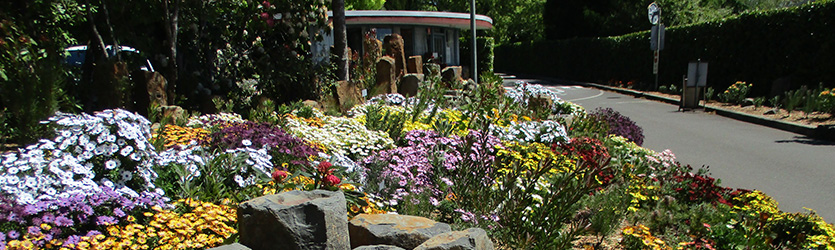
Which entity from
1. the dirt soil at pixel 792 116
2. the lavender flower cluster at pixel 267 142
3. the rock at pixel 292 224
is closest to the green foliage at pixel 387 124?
the lavender flower cluster at pixel 267 142

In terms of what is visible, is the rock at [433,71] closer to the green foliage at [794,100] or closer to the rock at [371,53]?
the rock at [371,53]

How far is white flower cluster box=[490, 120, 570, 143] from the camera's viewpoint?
6625 mm

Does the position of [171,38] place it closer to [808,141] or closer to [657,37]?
[808,141]

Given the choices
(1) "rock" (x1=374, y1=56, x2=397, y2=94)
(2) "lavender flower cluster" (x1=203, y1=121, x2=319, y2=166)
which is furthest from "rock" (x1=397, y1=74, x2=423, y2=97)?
(2) "lavender flower cluster" (x1=203, y1=121, x2=319, y2=166)

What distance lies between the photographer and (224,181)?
13.8 ft

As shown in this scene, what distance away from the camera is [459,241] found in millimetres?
2789

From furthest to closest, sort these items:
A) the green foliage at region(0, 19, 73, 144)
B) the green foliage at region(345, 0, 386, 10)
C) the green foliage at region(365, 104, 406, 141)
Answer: the green foliage at region(345, 0, 386, 10) → the green foliage at region(365, 104, 406, 141) → the green foliage at region(0, 19, 73, 144)

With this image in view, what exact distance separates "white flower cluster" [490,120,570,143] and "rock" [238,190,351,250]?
3.90 meters

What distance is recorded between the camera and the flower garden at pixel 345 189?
328 centimetres

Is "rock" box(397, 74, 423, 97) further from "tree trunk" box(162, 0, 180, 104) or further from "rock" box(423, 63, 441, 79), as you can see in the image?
"tree trunk" box(162, 0, 180, 104)

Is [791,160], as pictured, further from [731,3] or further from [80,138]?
[731,3]

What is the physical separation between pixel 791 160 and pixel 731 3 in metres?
36.9

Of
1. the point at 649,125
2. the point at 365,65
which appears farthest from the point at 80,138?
the point at 649,125

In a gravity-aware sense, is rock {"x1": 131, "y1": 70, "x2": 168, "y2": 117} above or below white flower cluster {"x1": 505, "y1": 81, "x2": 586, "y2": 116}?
above
